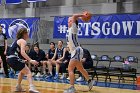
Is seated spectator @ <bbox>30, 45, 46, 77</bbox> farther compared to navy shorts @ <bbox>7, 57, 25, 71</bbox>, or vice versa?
seated spectator @ <bbox>30, 45, 46, 77</bbox>

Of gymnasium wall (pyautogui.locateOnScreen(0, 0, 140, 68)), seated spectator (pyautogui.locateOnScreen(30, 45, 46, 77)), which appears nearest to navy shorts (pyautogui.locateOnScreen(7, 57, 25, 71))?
seated spectator (pyautogui.locateOnScreen(30, 45, 46, 77))

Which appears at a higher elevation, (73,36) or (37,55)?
(73,36)

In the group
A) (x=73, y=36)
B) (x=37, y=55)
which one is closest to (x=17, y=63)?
(x=73, y=36)

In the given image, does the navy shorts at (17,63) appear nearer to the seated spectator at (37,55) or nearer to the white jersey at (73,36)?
the white jersey at (73,36)

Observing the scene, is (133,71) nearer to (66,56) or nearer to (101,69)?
(101,69)

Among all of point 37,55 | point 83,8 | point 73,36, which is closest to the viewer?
point 73,36

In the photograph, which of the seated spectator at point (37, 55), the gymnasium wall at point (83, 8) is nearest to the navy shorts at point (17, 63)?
the seated spectator at point (37, 55)

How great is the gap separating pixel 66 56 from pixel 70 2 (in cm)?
538

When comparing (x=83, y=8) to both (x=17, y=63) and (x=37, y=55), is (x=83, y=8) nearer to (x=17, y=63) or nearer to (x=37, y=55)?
(x=37, y=55)

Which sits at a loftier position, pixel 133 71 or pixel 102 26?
pixel 102 26

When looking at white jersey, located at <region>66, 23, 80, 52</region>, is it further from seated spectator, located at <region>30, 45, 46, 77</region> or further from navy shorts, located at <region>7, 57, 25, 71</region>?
seated spectator, located at <region>30, 45, 46, 77</region>

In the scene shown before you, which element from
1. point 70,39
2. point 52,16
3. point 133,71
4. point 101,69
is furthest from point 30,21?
→ point 70,39

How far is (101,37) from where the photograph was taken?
1404 cm

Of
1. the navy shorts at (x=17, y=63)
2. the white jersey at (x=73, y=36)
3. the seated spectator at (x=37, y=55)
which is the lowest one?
the seated spectator at (x=37, y=55)
